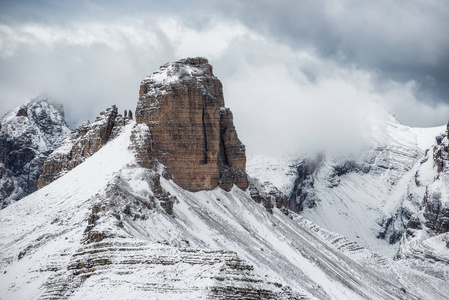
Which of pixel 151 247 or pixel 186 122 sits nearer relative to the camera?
pixel 151 247

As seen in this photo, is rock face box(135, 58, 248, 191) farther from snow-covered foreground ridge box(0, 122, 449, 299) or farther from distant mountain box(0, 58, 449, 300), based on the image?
snow-covered foreground ridge box(0, 122, 449, 299)

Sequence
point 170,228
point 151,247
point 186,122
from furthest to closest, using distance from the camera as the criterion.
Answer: point 186,122
point 170,228
point 151,247

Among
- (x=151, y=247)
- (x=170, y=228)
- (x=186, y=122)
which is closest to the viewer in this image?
(x=151, y=247)

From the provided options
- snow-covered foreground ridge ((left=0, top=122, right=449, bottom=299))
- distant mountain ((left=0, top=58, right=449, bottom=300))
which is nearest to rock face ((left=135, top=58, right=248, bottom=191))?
distant mountain ((left=0, top=58, right=449, bottom=300))

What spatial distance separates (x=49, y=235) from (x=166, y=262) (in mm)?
44334

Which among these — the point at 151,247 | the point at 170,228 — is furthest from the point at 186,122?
the point at 151,247

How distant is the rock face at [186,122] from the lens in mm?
176375

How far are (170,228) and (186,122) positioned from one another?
2054 inches

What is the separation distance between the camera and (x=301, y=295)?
88750 mm

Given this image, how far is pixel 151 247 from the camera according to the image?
92.4 metres

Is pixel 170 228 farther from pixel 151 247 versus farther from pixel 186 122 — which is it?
pixel 186 122

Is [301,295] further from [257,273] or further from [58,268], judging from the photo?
[58,268]

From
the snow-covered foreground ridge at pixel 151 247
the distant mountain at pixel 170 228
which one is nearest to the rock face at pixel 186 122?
the distant mountain at pixel 170 228

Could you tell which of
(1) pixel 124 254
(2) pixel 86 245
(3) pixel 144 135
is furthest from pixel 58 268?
(3) pixel 144 135
